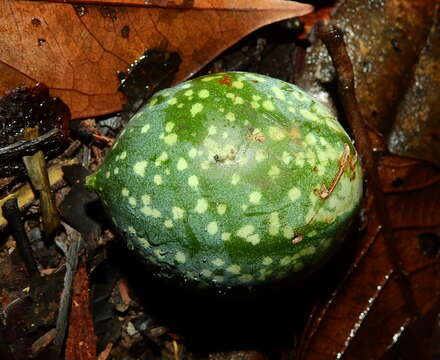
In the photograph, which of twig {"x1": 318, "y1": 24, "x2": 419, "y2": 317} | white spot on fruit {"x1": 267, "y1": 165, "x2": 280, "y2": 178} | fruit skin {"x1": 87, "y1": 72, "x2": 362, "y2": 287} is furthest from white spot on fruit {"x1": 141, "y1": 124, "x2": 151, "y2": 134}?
twig {"x1": 318, "y1": 24, "x2": 419, "y2": 317}

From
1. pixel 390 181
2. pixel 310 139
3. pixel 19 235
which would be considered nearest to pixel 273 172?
pixel 310 139

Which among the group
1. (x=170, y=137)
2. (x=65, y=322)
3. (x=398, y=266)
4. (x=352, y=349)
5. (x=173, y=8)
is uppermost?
(x=173, y=8)

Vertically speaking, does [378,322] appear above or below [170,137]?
below

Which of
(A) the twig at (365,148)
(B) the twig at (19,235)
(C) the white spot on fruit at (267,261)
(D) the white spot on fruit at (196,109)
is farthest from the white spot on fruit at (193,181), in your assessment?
(A) the twig at (365,148)

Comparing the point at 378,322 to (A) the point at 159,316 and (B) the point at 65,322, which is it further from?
(B) the point at 65,322

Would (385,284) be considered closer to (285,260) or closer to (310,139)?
(285,260)

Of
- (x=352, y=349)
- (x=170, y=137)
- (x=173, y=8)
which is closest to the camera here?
(x=170, y=137)

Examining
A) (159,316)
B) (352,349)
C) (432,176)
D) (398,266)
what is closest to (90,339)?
(159,316)

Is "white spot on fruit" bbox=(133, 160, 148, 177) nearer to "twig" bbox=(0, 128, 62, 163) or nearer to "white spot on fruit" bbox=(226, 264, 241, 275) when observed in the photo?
"white spot on fruit" bbox=(226, 264, 241, 275)
